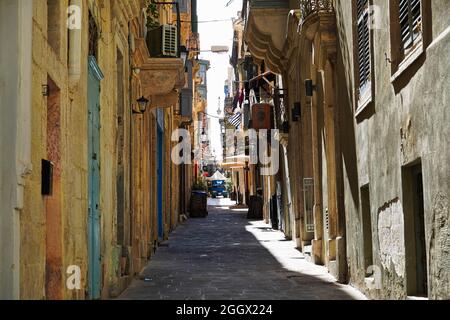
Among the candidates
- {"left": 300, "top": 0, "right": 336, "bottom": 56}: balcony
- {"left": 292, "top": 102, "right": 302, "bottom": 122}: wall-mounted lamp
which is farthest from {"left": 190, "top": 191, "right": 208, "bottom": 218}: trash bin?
{"left": 300, "top": 0, "right": 336, "bottom": 56}: balcony

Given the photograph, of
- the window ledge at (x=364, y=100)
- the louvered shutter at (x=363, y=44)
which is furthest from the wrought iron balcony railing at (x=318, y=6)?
the window ledge at (x=364, y=100)

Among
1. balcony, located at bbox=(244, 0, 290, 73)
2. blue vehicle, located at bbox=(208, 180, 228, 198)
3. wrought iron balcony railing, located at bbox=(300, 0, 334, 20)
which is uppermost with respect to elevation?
balcony, located at bbox=(244, 0, 290, 73)

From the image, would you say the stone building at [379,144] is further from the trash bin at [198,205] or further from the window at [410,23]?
the trash bin at [198,205]

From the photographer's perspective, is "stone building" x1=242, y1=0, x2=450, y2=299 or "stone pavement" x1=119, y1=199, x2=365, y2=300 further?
"stone pavement" x1=119, y1=199, x2=365, y2=300

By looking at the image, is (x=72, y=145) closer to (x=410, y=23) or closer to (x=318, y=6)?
(x=410, y=23)

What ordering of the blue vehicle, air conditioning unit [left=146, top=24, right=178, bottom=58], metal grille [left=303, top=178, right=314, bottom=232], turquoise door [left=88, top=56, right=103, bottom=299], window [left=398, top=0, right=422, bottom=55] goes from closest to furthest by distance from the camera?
1. window [left=398, top=0, right=422, bottom=55]
2. turquoise door [left=88, top=56, right=103, bottom=299]
3. air conditioning unit [left=146, top=24, right=178, bottom=58]
4. metal grille [left=303, top=178, right=314, bottom=232]
5. the blue vehicle

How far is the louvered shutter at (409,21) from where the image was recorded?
25.9ft

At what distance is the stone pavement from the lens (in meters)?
11.2

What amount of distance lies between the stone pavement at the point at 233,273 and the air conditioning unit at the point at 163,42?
430 cm

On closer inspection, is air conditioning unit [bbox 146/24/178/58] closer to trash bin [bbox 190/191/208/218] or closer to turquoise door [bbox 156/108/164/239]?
turquoise door [bbox 156/108/164/239]

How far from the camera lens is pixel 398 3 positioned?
28.3 feet

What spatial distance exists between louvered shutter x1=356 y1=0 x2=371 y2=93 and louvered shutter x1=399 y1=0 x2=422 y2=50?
1.84m

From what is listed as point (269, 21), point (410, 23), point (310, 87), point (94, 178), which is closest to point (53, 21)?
point (94, 178)
